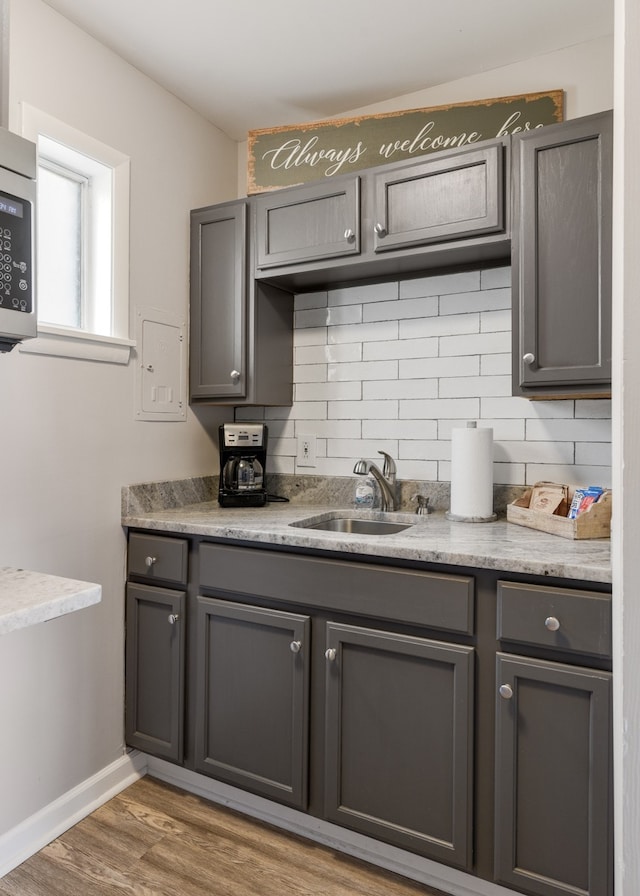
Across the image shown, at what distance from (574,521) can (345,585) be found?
0.70 meters

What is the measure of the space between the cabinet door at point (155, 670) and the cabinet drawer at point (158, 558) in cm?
6

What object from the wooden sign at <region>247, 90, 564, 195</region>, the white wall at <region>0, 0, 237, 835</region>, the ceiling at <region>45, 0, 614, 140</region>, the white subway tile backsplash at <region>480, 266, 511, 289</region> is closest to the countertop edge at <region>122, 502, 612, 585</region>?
the white wall at <region>0, 0, 237, 835</region>

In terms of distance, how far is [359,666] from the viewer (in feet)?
5.68

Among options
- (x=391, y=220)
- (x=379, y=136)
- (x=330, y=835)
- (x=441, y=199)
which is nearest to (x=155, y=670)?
(x=330, y=835)

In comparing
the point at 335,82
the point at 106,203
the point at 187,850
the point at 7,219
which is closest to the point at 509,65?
the point at 335,82

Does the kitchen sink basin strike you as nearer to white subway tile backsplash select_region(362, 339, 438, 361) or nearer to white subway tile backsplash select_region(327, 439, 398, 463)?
white subway tile backsplash select_region(327, 439, 398, 463)

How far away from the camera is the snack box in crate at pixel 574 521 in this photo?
1.71 meters

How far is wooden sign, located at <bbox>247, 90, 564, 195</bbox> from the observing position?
204 cm

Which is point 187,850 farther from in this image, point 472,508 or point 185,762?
point 472,508

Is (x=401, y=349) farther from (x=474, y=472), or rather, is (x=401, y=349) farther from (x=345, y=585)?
(x=345, y=585)

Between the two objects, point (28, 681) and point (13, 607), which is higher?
point (13, 607)

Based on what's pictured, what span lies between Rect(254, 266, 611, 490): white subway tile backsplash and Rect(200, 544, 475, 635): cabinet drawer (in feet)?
2.33

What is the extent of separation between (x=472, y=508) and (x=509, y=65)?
163cm

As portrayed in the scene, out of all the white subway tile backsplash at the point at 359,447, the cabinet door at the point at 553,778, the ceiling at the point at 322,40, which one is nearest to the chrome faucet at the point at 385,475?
the white subway tile backsplash at the point at 359,447
